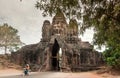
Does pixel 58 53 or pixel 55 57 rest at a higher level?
pixel 58 53

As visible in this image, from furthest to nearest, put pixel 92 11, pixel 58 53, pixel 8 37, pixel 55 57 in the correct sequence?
pixel 8 37
pixel 58 53
pixel 55 57
pixel 92 11

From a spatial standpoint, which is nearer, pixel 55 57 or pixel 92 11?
pixel 92 11

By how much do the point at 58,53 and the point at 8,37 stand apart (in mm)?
13695

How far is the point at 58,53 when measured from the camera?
2083 inches

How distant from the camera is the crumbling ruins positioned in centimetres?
4650

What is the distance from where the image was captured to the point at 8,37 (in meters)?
59.9

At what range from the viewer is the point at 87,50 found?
49719 mm

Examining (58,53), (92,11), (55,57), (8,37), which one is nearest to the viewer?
(92,11)

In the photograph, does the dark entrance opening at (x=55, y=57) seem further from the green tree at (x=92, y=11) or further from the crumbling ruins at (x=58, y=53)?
the green tree at (x=92, y=11)

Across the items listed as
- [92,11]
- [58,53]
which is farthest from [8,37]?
[92,11]

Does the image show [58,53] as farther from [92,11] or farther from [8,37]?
[92,11]

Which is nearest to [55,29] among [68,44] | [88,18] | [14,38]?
[68,44]

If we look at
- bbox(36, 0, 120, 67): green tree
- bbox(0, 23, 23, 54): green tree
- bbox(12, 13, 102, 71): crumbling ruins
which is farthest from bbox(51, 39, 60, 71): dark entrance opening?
bbox(36, 0, 120, 67): green tree

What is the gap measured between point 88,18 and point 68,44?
1351 inches
